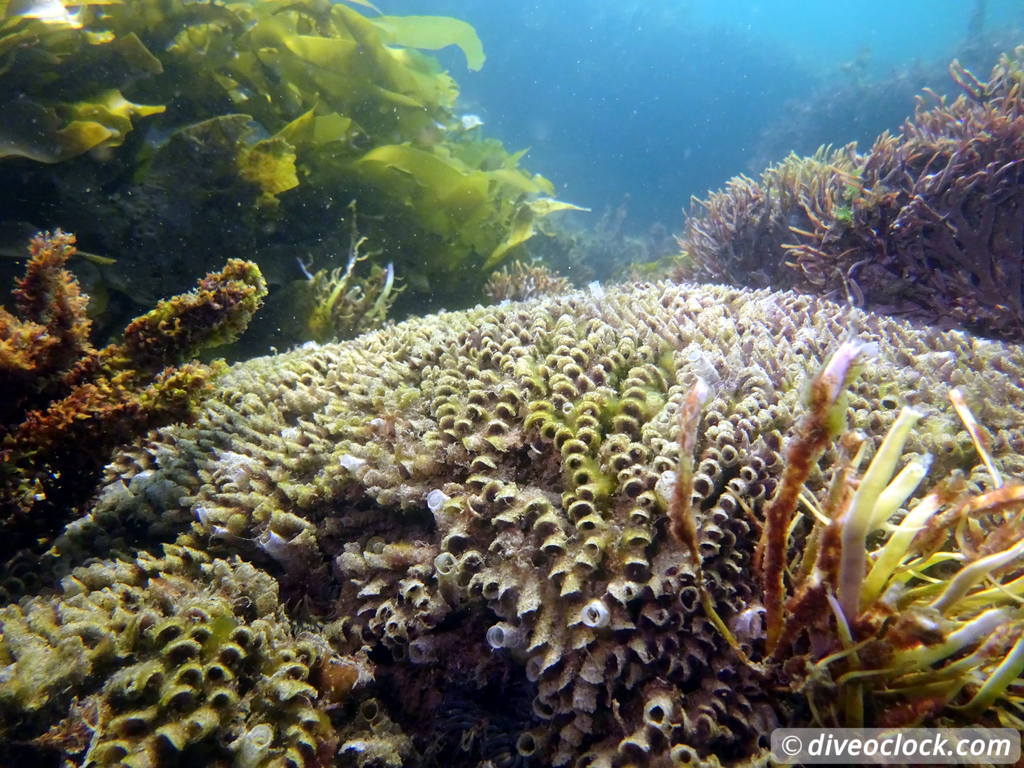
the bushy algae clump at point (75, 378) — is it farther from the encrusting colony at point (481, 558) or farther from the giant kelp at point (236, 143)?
the giant kelp at point (236, 143)

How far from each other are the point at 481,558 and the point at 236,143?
3818 mm

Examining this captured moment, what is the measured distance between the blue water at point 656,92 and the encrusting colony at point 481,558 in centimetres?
1871

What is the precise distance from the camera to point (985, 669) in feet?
4.58

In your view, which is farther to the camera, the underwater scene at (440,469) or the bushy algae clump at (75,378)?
the bushy algae clump at (75,378)

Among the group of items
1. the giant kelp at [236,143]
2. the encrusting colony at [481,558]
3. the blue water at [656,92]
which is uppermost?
the blue water at [656,92]

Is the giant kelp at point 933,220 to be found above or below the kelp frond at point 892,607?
above

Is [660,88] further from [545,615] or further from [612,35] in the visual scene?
[545,615]

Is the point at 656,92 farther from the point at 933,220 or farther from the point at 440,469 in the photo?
the point at 440,469

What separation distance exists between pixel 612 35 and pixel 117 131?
3215cm

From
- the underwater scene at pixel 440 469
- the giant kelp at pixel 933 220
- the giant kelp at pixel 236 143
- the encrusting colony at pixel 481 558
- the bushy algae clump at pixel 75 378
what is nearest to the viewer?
the underwater scene at pixel 440 469

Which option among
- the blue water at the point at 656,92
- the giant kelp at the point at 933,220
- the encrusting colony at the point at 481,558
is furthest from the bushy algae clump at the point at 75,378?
the blue water at the point at 656,92

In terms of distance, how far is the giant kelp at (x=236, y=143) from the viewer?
11.8 feet

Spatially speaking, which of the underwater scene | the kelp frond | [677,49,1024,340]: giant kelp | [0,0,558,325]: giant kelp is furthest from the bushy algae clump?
[677,49,1024,340]: giant kelp

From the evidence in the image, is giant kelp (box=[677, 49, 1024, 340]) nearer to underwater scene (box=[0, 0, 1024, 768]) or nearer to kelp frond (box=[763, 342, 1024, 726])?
underwater scene (box=[0, 0, 1024, 768])
